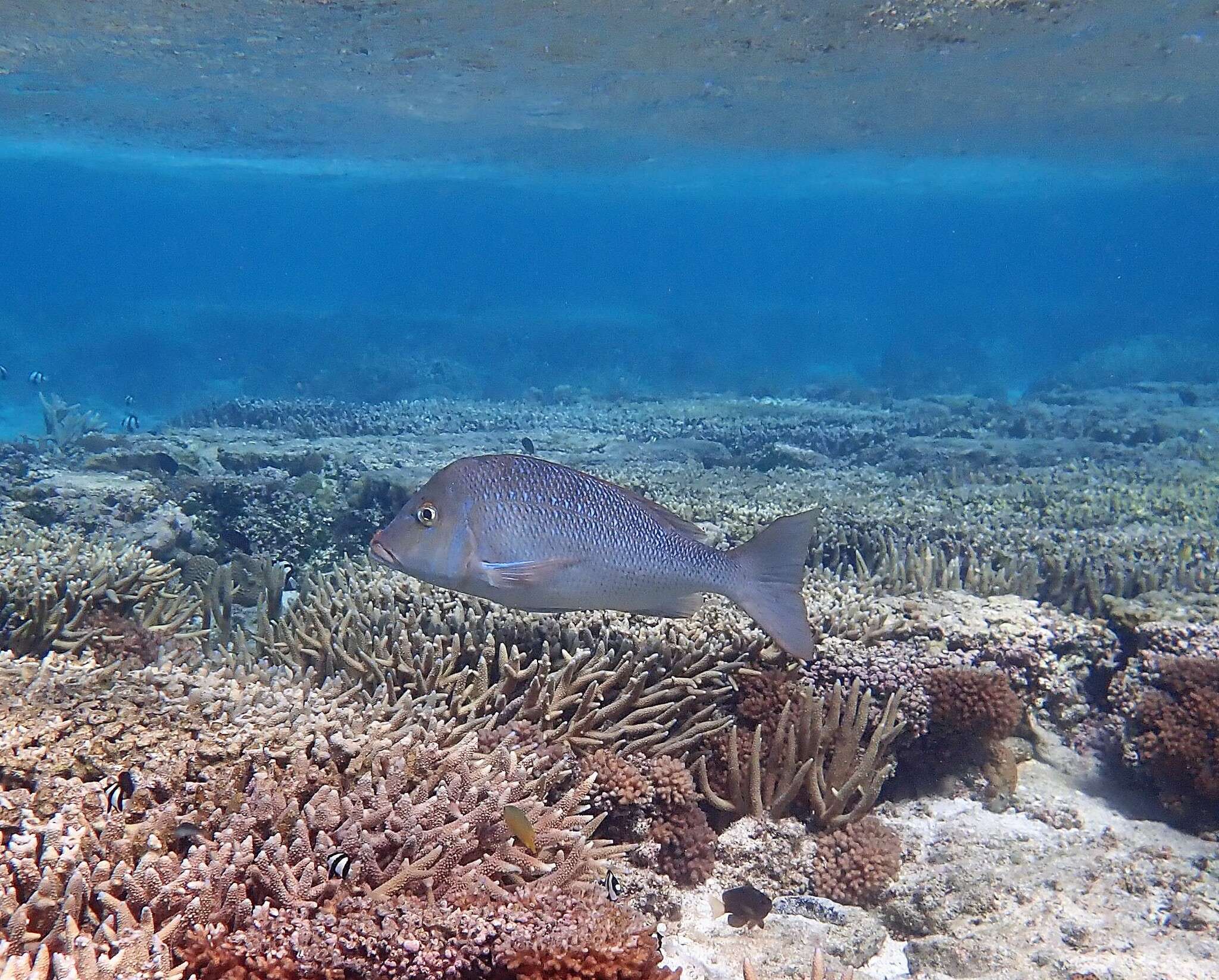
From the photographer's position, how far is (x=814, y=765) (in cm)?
450

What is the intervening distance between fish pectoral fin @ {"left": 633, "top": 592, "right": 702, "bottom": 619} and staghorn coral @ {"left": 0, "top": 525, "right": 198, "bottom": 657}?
374 cm

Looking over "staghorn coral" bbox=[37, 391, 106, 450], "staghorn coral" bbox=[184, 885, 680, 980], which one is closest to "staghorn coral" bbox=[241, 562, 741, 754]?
"staghorn coral" bbox=[184, 885, 680, 980]

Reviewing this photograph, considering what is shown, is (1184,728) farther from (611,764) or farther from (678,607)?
(611,764)

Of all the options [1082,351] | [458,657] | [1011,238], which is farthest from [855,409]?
[1011,238]

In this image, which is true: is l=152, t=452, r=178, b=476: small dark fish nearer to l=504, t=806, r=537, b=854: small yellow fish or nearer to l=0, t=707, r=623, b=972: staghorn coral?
l=0, t=707, r=623, b=972: staghorn coral

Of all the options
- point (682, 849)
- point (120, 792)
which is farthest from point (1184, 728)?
point (120, 792)

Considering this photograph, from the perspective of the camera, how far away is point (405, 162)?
47.2 metres

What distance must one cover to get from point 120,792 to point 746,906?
2754 mm

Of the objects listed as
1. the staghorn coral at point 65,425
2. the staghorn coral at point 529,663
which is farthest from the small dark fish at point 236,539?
the staghorn coral at point 65,425

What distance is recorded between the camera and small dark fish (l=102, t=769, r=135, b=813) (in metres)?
2.70

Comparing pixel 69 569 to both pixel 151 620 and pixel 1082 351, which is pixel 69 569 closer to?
pixel 151 620

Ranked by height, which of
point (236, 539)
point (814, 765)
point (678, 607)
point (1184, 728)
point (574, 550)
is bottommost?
point (814, 765)

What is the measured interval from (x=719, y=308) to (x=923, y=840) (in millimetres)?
54641

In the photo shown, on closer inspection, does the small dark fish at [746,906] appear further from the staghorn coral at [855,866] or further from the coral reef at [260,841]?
the coral reef at [260,841]
